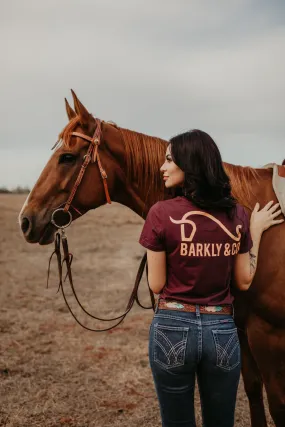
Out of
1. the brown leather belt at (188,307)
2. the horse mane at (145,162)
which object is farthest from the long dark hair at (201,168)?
the horse mane at (145,162)

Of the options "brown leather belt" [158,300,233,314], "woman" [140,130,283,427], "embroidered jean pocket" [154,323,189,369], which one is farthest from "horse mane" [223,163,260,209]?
"embroidered jean pocket" [154,323,189,369]

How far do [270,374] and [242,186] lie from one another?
1.22 meters

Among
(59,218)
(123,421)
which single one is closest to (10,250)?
(123,421)

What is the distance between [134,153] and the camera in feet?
9.34

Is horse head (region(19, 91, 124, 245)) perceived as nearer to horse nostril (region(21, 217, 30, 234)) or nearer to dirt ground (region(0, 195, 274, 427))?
horse nostril (region(21, 217, 30, 234))

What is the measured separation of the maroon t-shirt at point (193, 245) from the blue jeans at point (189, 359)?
0.09 metres

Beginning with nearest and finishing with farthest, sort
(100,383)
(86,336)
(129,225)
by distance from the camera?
(100,383), (86,336), (129,225)

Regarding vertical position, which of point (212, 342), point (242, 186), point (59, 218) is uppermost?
point (242, 186)

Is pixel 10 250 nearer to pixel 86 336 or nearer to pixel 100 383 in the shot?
pixel 86 336

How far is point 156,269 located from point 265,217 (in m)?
0.95

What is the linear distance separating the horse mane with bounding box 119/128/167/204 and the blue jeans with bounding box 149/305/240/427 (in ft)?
3.75

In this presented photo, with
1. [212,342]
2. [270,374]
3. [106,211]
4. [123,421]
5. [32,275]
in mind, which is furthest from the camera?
[106,211]

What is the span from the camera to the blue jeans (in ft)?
5.98

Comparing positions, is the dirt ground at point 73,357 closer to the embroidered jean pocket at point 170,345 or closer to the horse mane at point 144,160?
the horse mane at point 144,160
